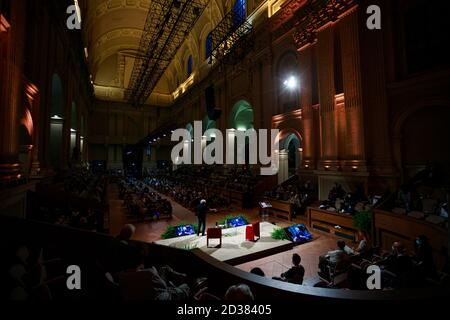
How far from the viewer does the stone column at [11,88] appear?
4762mm

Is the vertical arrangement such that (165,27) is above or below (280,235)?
above

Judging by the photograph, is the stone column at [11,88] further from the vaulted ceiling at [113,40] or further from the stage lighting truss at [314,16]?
the vaulted ceiling at [113,40]

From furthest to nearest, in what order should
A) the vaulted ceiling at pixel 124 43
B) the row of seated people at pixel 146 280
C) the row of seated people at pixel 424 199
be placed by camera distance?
the vaulted ceiling at pixel 124 43 < the row of seated people at pixel 424 199 < the row of seated people at pixel 146 280

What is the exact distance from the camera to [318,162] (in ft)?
34.3

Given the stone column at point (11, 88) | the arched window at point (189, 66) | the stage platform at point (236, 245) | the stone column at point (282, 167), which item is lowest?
the stage platform at point (236, 245)

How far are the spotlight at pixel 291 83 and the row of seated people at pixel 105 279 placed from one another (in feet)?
38.4

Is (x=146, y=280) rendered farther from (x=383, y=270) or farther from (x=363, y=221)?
(x=363, y=221)

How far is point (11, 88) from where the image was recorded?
497 centimetres

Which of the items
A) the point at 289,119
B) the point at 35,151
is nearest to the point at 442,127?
the point at 289,119

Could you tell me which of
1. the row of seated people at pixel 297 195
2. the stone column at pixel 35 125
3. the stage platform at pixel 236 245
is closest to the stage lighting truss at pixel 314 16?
the row of seated people at pixel 297 195

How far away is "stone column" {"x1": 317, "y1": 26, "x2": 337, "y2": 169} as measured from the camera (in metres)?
9.66

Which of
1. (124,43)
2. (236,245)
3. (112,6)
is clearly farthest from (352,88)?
(124,43)

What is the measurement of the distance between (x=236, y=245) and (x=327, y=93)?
779 centimetres
